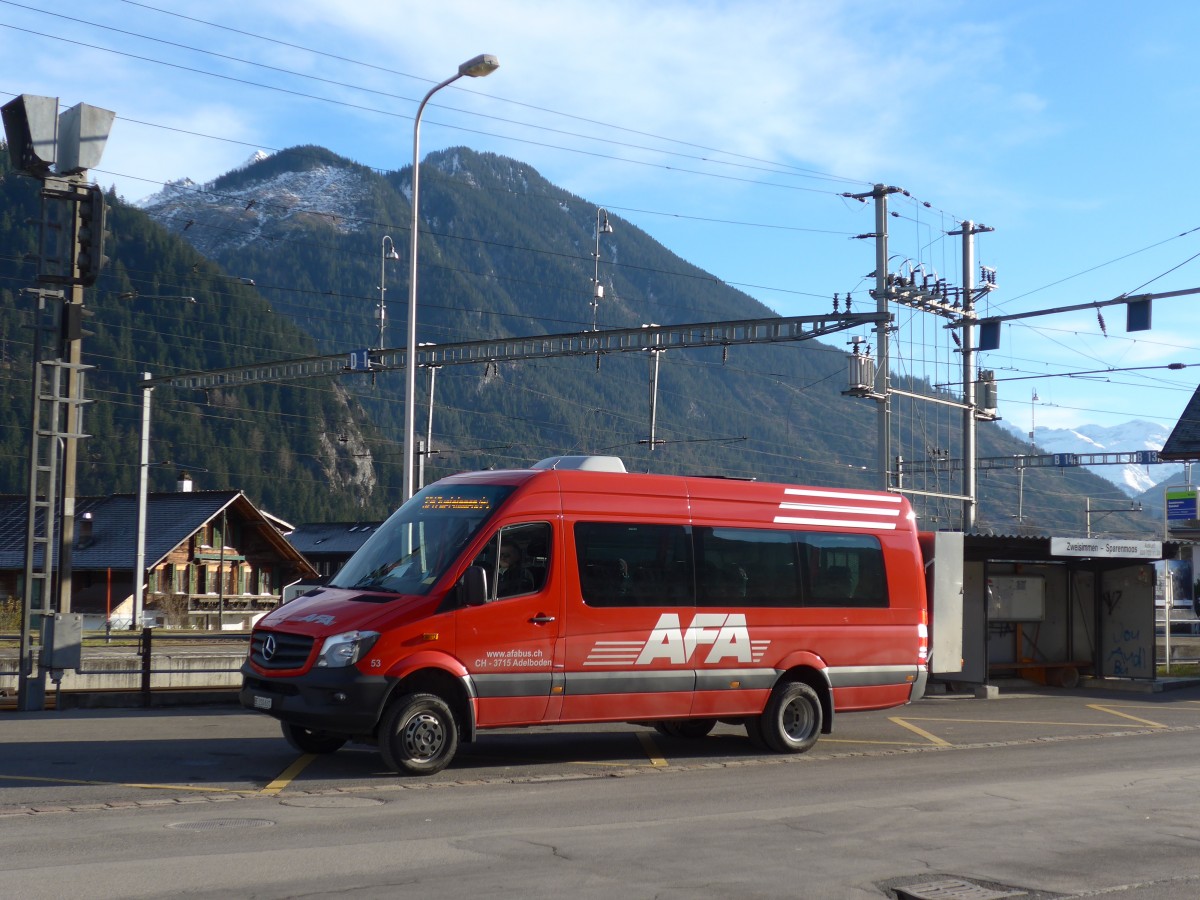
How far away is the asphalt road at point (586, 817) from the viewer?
8.16 meters

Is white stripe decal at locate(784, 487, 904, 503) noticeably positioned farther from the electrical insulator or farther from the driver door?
the electrical insulator

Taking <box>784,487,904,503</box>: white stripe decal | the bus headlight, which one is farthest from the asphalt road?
<box>784,487,904,503</box>: white stripe decal

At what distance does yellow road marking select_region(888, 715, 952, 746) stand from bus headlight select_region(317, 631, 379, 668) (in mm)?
7733

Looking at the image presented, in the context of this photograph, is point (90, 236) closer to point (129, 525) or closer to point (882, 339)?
point (882, 339)

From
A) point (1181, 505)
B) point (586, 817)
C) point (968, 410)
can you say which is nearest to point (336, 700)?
point (586, 817)

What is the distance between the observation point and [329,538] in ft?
256

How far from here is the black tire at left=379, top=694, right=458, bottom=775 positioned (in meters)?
12.1

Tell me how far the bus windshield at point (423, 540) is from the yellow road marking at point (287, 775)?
1.67m

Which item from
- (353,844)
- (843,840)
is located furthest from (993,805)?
(353,844)

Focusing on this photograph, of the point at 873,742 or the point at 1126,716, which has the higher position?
the point at 873,742

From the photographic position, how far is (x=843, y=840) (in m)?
9.77

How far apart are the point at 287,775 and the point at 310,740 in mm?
1112

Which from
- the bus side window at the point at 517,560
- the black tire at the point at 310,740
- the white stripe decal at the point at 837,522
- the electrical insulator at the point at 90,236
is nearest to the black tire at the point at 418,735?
the bus side window at the point at 517,560

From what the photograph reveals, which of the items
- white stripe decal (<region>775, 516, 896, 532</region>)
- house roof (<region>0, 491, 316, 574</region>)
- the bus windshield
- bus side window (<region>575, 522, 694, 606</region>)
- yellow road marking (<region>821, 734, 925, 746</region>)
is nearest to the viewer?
the bus windshield
